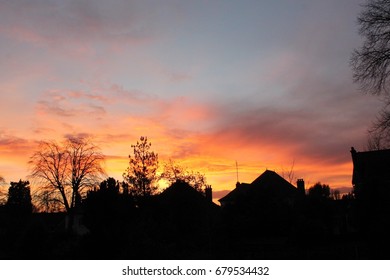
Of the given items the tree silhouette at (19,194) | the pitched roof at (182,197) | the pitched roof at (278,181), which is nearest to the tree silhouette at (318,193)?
the pitched roof at (278,181)

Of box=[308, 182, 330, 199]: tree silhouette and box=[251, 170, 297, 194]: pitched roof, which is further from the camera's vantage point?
box=[251, 170, 297, 194]: pitched roof

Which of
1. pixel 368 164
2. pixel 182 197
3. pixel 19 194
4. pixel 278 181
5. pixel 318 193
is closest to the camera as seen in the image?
pixel 182 197

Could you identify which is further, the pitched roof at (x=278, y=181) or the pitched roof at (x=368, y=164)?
the pitched roof at (x=278, y=181)

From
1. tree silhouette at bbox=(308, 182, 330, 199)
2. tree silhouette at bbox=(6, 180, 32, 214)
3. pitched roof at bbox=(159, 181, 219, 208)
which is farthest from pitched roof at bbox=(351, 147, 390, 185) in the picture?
tree silhouette at bbox=(6, 180, 32, 214)

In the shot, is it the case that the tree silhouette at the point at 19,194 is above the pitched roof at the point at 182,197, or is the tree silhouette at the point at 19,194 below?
above

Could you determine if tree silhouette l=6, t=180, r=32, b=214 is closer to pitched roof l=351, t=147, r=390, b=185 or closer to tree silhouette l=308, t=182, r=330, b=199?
tree silhouette l=308, t=182, r=330, b=199

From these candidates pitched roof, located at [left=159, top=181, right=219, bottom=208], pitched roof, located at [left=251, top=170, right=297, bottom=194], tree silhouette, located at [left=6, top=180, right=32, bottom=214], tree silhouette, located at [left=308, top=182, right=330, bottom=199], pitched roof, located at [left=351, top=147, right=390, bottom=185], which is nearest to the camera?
pitched roof, located at [left=159, top=181, right=219, bottom=208]

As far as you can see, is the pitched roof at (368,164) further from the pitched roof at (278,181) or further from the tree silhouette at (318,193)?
the pitched roof at (278,181)

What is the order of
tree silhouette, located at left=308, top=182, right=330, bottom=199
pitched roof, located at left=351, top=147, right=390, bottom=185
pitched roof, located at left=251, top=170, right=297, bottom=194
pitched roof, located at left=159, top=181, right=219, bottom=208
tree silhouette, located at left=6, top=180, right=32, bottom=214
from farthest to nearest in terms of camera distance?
tree silhouette, located at left=6, top=180, right=32, bottom=214, pitched roof, located at left=251, top=170, right=297, bottom=194, pitched roof, located at left=351, top=147, right=390, bottom=185, tree silhouette, located at left=308, top=182, right=330, bottom=199, pitched roof, located at left=159, top=181, right=219, bottom=208

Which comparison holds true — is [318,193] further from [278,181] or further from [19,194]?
[19,194]

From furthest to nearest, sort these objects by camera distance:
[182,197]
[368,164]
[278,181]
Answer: [278,181]
[368,164]
[182,197]

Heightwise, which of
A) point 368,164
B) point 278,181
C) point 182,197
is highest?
point 368,164

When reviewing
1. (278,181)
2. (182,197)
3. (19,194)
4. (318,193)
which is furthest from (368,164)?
(19,194)
